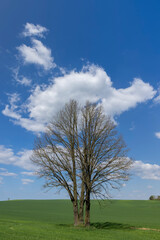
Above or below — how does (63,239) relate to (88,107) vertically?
below

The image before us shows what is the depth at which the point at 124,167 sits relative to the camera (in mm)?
23328

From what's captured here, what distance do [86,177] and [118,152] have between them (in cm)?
452

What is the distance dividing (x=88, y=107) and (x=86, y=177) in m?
8.21

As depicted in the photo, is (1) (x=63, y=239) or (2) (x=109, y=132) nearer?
(1) (x=63, y=239)

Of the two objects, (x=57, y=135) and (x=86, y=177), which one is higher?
(x=57, y=135)

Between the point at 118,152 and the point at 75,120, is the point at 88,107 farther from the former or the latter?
the point at 118,152

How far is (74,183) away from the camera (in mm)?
24188

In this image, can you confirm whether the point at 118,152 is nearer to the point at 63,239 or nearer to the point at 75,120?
the point at 75,120

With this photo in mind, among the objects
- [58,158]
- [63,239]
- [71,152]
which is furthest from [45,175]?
[63,239]

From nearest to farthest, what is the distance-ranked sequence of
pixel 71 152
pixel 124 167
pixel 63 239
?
1. pixel 63 239
2. pixel 124 167
3. pixel 71 152

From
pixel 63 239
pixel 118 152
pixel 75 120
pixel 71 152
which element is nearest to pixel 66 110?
pixel 75 120

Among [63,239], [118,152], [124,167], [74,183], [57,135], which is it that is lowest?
[63,239]

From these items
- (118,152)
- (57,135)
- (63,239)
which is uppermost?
(57,135)

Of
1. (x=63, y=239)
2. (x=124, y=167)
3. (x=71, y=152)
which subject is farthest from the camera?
(x=71, y=152)
